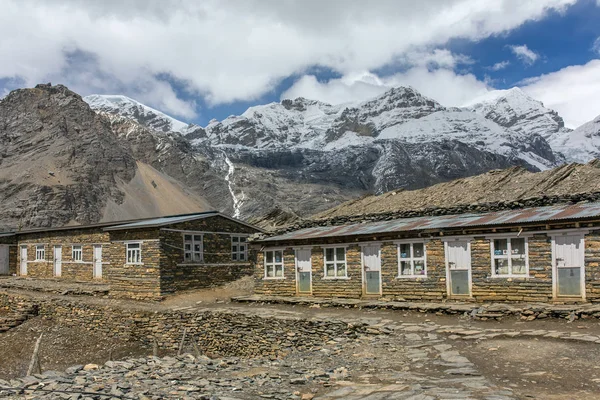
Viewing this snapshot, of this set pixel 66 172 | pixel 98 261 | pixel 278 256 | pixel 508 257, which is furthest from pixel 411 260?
pixel 66 172

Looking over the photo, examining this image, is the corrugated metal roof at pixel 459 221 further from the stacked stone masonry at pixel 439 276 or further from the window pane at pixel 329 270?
the window pane at pixel 329 270

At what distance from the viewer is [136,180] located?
129 meters

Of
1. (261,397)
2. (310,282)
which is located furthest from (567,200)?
(261,397)

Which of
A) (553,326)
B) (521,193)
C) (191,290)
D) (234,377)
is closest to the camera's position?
(234,377)

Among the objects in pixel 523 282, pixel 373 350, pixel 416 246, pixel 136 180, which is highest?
pixel 136 180

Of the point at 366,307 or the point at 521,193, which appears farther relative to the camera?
the point at 521,193

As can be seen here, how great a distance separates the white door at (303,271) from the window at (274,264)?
1.14 m

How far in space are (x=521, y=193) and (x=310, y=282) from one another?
32.0m

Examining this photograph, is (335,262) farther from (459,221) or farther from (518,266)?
(518,266)

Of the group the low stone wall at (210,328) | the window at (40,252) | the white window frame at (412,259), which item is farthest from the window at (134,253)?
the window at (40,252)

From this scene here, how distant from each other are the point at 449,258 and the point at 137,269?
17.2 m

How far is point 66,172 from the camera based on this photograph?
111062 mm

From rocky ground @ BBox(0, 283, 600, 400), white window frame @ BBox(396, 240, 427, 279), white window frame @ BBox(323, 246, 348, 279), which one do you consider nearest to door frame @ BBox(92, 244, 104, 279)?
white window frame @ BBox(323, 246, 348, 279)

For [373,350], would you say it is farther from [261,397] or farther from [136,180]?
[136,180]
